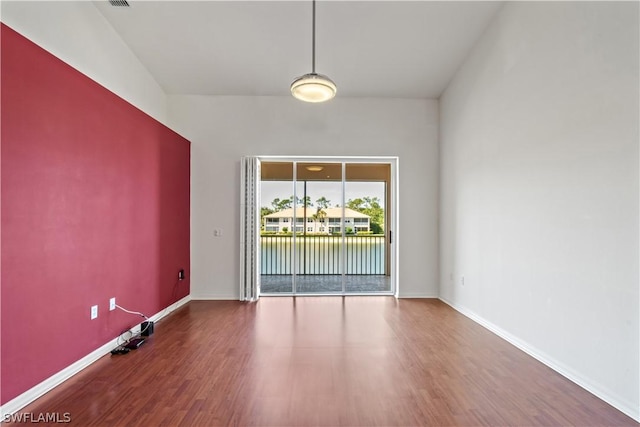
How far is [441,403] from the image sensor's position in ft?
7.00

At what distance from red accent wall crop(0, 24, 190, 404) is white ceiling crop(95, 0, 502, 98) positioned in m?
1.06

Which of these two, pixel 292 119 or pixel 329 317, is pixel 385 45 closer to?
pixel 292 119

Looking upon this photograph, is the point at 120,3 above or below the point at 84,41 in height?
above

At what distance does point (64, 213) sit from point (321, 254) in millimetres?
4179

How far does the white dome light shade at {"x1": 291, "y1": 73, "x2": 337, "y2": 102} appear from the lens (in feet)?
9.67

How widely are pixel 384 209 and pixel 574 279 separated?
3.20 metres

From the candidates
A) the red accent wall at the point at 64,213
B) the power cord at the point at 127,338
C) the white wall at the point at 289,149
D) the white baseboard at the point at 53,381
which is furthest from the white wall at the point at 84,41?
the white baseboard at the point at 53,381

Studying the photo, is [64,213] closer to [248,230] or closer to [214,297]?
[248,230]

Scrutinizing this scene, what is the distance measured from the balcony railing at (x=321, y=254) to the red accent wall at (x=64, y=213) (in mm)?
2192

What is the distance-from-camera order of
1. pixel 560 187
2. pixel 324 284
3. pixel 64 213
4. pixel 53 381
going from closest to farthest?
1. pixel 53 381
2. pixel 64 213
3. pixel 560 187
4. pixel 324 284

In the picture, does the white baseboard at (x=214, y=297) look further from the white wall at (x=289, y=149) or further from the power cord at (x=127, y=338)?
the power cord at (x=127, y=338)

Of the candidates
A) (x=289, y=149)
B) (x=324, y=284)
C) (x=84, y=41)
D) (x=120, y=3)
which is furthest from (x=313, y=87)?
(x=324, y=284)

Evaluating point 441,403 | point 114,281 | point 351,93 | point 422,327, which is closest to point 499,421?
point 441,403
